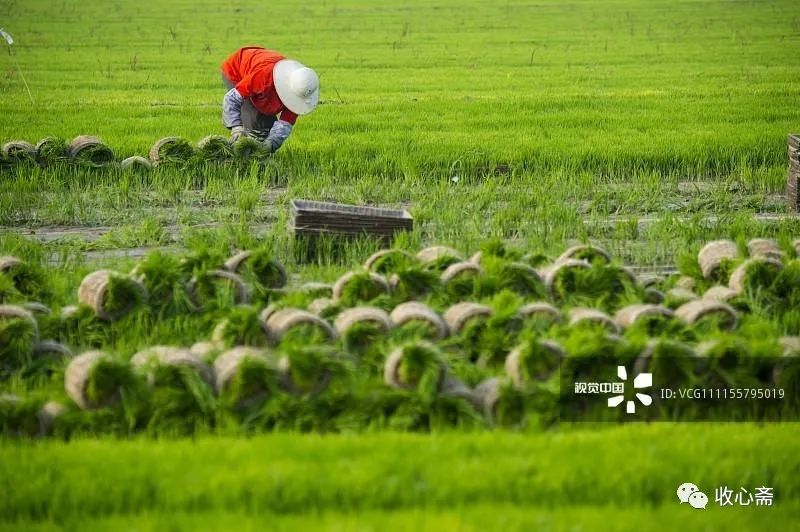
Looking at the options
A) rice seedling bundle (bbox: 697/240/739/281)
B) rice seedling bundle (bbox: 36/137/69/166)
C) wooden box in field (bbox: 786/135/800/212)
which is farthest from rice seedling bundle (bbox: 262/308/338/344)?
rice seedling bundle (bbox: 36/137/69/166)

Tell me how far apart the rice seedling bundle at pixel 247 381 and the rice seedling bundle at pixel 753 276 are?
7.95ft

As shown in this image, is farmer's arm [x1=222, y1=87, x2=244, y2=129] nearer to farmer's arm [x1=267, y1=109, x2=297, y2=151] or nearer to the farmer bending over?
the farmer bending over

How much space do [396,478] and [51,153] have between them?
6700mm

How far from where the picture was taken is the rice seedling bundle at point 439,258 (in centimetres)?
645

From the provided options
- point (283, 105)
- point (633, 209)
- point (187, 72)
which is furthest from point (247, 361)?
point (187, 72)

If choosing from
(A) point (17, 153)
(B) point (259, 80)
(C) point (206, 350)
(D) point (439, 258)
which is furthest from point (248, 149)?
(C) point (206, 350)

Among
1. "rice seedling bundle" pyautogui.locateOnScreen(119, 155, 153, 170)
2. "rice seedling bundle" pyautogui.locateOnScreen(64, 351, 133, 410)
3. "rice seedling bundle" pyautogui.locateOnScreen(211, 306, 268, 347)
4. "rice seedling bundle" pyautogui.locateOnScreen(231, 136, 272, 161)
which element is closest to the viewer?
"rice seedling bundle" pyautogui.locateOnScreen(64, 351, 133, 410)

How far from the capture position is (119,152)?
36.6 ft

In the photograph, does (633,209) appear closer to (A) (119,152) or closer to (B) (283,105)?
(B) (283,105)

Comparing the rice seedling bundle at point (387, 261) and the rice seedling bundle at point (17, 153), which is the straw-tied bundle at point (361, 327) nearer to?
the rice seedling bundle at point (387, 261)

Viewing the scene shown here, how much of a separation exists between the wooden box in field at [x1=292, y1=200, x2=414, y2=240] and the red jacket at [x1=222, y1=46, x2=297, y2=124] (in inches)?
117

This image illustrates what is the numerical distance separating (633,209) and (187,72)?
10709 mm

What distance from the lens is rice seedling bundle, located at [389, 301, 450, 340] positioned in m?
5.49

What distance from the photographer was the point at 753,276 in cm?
618
